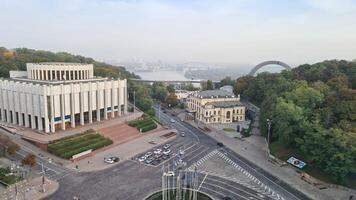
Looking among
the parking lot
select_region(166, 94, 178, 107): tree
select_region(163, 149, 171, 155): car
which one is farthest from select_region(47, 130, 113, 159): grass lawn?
select_region(166, 94, 178, 107): tree

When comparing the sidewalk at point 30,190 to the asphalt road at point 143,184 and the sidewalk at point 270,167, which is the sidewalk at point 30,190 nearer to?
the asphalt road at point 143,184

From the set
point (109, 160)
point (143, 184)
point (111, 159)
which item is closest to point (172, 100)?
point (111, 159)

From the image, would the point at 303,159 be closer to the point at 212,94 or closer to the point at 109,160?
the point at 109,160

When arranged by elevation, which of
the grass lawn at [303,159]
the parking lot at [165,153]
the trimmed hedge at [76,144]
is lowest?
the parking lot at [165,153]

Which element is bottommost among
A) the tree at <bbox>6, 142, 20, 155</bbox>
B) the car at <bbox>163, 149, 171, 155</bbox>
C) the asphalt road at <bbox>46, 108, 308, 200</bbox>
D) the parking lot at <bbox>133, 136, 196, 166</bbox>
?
the asphalt road at <bbox>46, 108, 308, 200</bbox>

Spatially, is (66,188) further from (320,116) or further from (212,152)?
(320,116)

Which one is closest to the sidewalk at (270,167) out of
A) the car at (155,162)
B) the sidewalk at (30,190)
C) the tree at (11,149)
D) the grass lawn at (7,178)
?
the car at (155,162)

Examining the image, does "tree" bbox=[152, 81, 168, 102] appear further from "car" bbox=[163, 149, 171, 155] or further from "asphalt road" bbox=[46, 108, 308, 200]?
"asphalt road" bbox=[46, 108, 308, 200]
